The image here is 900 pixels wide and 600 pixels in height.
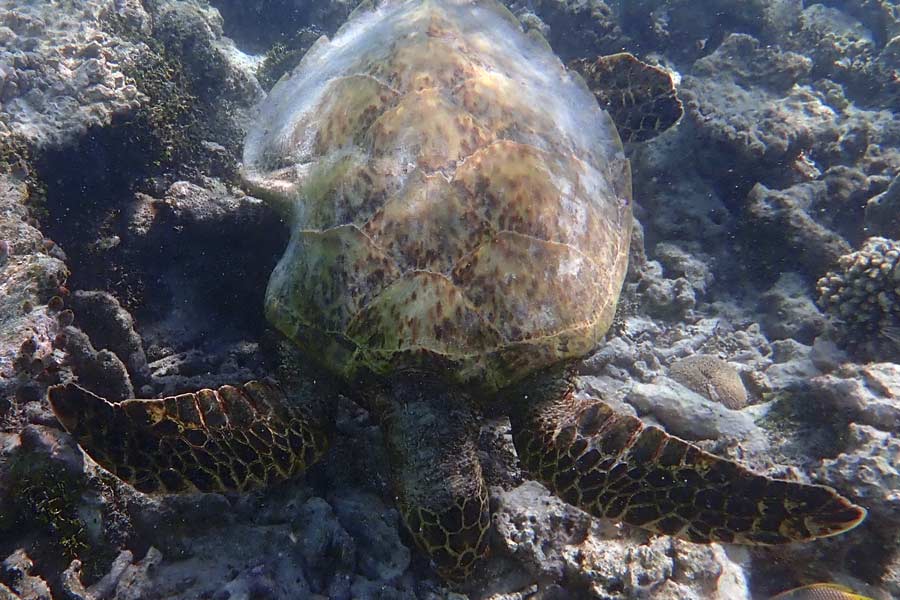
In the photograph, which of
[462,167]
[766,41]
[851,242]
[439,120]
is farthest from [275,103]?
[766,41]

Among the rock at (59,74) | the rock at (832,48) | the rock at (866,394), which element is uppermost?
the rock at (832,48)

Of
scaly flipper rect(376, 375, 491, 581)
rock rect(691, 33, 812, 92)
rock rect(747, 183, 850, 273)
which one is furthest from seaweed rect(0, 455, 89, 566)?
rock rect(691, 33, 812, 92)

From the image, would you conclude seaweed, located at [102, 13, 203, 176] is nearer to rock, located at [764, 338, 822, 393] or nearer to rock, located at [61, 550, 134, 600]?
rock, located at [61, 550, 134, 600]

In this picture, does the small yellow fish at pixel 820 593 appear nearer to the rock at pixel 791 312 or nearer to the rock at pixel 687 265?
the rock at pixel 791 312

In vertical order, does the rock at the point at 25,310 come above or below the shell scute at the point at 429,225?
below

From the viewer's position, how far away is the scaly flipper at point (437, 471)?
8.05 feet

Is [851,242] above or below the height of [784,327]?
above

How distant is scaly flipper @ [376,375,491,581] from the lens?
8.05 feet

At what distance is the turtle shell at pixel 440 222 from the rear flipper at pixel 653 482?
384mm

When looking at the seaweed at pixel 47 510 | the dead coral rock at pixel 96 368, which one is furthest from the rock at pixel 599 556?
the dead coral rock at pixel 96 368

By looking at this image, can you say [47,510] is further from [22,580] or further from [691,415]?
[691,415]

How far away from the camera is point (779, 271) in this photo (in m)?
5.50

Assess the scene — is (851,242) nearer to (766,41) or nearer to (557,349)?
(766,41)

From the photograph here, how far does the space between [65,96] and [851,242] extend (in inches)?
317
